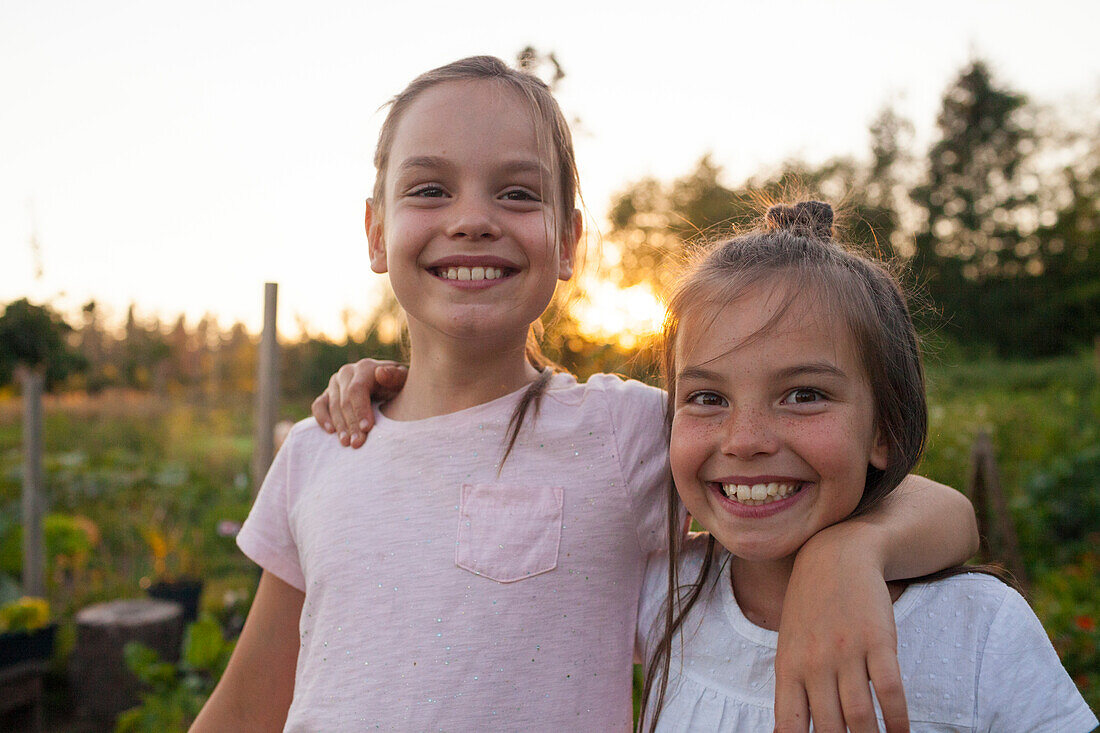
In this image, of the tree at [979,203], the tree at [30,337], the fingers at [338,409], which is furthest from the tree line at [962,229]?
the fingers at [338,409]

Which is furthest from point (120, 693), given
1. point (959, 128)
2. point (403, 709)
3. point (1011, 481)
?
point (959, 128)

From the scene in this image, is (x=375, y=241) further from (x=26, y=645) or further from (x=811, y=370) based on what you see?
(x=26, y=645)

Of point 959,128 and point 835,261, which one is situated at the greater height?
point 959,128

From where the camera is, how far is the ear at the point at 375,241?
163 cm

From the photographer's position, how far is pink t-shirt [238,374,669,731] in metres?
1.29

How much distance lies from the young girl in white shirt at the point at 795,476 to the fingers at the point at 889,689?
0.26 m

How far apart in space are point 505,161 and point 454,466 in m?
0.54

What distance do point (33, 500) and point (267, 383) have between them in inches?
105

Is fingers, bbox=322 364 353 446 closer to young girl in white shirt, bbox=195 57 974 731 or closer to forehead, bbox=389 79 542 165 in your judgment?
young girl in white shirt, bbox=195 57 974 731

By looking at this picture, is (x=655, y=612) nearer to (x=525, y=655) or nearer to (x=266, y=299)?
(x=525, y=655)

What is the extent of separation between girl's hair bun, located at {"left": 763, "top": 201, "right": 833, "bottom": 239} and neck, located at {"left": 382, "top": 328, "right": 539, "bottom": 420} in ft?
1.66

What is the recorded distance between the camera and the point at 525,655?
50.6 inches

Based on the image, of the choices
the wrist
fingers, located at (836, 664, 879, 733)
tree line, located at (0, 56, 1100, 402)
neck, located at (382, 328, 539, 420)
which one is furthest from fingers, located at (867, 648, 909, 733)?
tree line, located at (0, 56, 1100, 402)

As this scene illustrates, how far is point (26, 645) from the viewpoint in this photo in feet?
13.5
